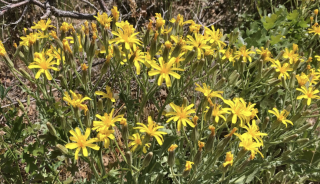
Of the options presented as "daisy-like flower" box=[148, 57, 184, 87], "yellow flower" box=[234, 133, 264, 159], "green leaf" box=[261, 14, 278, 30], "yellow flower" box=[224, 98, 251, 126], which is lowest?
"yellow flower" box=[234, 133, 264, 159]

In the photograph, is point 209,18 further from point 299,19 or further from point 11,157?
point 11,157

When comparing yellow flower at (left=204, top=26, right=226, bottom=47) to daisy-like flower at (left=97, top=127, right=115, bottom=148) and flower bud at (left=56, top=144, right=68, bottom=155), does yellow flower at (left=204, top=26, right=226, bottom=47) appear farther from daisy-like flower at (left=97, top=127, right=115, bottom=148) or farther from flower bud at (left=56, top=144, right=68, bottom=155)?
flower bud at (left=56, top=144, right=68, bottom=155)

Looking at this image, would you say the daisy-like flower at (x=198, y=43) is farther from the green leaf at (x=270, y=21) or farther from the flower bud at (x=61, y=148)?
the green leaf at (x=270, y=21)

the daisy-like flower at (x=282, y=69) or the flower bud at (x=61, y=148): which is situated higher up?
the daisy-like flower at (x=282, y=69)

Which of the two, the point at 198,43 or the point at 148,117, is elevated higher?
the point at 198,43

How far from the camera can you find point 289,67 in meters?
2.86

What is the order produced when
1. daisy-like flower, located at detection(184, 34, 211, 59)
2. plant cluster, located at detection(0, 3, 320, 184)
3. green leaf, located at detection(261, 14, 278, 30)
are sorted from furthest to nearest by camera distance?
green leaf, located at detection(261, 14, 278, 30) < daisy-like flower, located at detection(184, 34, 211, 59) < plant cluster, located at detection(0, 3, 320, 184)

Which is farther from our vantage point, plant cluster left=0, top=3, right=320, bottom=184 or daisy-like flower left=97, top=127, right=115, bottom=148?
plant cluster left=0, top=3, right=320, bottom=184

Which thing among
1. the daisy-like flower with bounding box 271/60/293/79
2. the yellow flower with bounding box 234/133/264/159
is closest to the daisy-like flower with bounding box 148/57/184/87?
the yellow flower with bounding box 234/133/264/159

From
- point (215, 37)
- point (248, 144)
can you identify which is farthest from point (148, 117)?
point (215, 37)

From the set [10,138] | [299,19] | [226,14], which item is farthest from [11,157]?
[226,14]

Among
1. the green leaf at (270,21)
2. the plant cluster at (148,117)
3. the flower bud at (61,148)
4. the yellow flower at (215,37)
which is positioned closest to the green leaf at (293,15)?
the green leaf at (270,21)

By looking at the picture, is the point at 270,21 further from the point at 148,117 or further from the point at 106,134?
the point at 106,134

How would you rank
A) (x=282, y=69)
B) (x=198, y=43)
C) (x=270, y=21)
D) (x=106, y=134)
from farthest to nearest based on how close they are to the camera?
(x=270, y=21)
(x=282, y=69)
(x=198, y=43)
(x=106, y=134)
